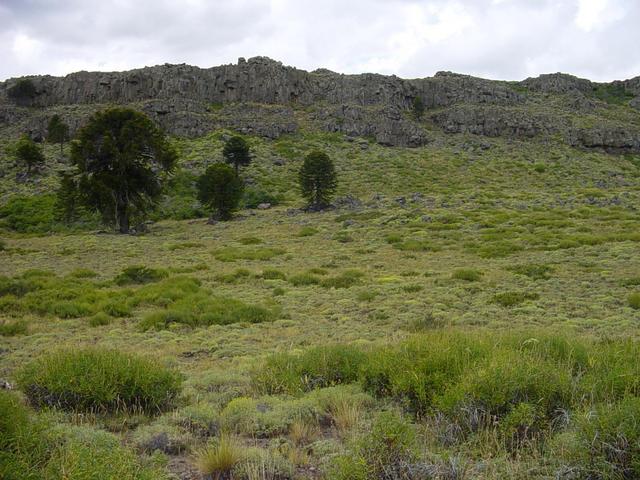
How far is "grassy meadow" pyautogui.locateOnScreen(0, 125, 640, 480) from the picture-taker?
14.9 ft

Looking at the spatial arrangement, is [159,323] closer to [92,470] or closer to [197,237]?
[92,470]

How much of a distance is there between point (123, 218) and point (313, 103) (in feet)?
224

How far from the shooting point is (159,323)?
1391cm

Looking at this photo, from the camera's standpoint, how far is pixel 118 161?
39281 mm

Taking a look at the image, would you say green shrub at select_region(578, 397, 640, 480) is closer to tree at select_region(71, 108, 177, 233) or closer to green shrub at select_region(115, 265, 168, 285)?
green shrub at select_region(115, 265, 168, 285)

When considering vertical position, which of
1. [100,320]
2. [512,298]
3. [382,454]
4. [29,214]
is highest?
[29,214]

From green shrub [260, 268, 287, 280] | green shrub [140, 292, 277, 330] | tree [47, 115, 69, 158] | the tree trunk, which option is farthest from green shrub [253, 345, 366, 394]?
tree [47, 115, 69, 158]

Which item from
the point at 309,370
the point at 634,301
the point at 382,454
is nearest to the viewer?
the point at 382,454

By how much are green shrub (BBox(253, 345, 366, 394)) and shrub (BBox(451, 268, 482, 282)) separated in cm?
1189

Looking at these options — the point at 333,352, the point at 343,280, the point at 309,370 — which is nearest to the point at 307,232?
the point at 343,280

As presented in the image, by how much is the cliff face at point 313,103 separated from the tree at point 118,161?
45.0 m

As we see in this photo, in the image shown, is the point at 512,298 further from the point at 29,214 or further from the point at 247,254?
the point at 29,214

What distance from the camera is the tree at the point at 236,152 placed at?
64.0m

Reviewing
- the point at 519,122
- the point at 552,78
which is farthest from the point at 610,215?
the point at 552,78
